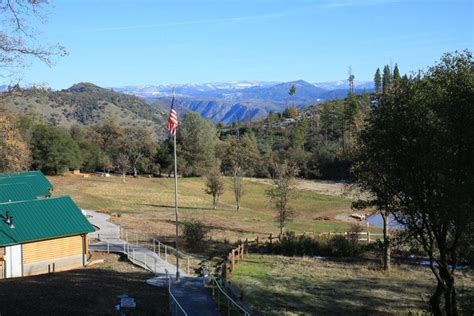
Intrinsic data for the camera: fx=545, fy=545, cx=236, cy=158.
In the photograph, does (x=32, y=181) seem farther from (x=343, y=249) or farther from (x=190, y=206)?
(x=190, y=206)

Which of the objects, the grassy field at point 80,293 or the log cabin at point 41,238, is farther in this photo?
the log cabin at point 41,238

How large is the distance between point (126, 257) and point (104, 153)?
8069 centimetres

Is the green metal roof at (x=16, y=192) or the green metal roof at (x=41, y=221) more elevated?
the green metal roof at (x=16, y=192)

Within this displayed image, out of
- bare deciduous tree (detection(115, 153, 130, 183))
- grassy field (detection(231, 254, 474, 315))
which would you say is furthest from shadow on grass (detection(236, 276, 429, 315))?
bare deciduous tree (detection(115, 153, 130, 183))

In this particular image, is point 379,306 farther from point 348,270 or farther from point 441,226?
point 348,270

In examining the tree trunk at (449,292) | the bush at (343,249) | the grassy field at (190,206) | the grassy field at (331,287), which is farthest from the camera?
the grassy field at (190,206)

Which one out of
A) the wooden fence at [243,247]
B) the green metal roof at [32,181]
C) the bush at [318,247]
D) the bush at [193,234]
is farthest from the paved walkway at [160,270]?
the bush at [318,247]

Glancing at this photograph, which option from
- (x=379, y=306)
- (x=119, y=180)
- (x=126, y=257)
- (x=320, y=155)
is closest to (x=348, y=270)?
(x=379, y=306)

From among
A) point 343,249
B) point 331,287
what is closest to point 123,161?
point 343,249

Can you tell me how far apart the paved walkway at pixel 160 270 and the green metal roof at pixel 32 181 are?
15.7 ft

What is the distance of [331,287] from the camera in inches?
1067

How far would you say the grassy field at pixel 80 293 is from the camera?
1867cm

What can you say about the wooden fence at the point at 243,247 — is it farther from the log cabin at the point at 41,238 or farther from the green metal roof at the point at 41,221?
the log cabin at the point at 41,238

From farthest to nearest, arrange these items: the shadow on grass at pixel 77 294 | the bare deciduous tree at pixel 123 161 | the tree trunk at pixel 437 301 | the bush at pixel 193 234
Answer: the bare deciduous tree at pixel 123 161 → the bush at pixel 193 234 → the tree trunk at pixel 437 301 → the shadow on grass at pixel 77 294
